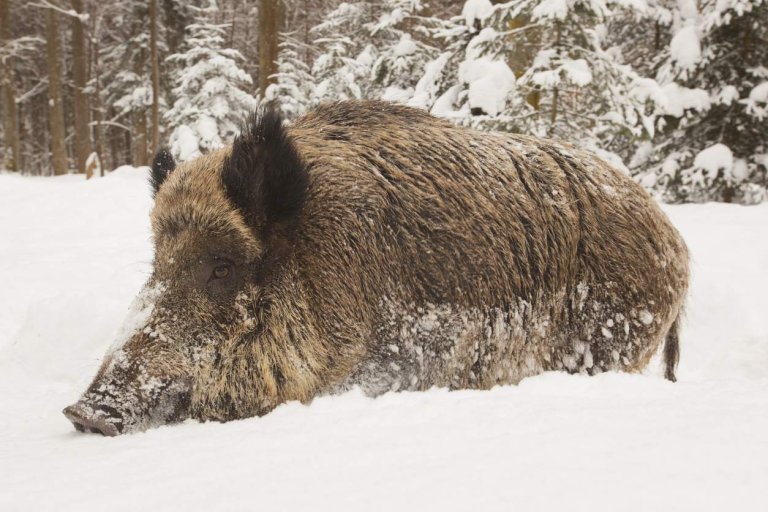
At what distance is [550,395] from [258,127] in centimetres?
199

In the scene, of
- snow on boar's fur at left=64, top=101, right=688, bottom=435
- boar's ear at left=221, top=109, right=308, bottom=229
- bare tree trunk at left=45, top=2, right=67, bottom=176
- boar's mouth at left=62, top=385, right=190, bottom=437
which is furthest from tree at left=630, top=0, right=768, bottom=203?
bare tree trunk at left=45, top=2, right=67, bottom=176

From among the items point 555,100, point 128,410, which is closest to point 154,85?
point 555,100

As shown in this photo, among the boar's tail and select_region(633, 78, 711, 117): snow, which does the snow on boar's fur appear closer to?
the boar's tail

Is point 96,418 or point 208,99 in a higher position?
point 96,418

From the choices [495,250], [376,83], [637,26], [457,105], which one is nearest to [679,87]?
[637,26]

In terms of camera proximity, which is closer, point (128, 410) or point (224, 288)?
point (128, 410)

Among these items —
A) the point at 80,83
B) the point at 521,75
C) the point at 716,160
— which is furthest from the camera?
the point at 80,83

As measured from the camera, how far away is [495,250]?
11.2 ft

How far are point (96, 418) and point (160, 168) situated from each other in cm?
185

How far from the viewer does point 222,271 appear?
3027 mm

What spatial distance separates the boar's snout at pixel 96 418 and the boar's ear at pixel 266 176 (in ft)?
3.73

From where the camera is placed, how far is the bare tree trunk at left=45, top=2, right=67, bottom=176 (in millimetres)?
21391

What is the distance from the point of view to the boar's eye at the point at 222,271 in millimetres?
3023

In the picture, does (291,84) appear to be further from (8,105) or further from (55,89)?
(8,105)
